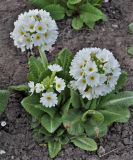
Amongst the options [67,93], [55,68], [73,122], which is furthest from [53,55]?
[73,122]

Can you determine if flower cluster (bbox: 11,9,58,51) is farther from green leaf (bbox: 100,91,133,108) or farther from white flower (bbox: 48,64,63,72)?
green leaf (bbox: 100,91,133,108)

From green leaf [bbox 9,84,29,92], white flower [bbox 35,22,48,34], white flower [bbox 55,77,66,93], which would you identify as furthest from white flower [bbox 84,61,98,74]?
green leaf [bbox 9,84,29,92]

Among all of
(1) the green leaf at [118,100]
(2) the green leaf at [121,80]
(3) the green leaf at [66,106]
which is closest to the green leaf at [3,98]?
(3) the green leaf at [66,106]

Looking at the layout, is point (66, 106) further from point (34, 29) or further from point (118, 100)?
point (34, 29)

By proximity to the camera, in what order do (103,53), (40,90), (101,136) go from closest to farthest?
(103,53), (40,90), (101,136)

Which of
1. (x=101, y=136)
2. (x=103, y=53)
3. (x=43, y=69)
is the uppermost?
(x=103, y=53)

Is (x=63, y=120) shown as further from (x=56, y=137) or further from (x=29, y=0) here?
(x=29, y=0)

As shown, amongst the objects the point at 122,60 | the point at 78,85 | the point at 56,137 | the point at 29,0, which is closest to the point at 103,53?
the point at 78,85
